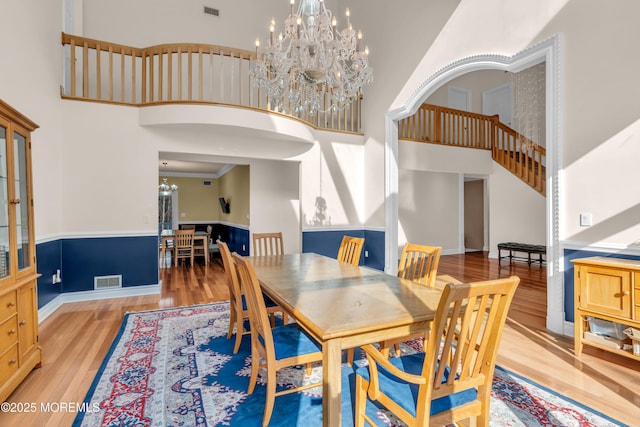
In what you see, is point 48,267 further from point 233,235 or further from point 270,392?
point 233,235

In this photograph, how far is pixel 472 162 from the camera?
7652 millimetres

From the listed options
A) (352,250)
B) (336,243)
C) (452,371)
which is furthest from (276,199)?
(452,371)

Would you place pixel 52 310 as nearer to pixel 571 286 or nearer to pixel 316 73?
pixel 316 73

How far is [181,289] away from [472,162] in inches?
263

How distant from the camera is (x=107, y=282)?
14.8ft

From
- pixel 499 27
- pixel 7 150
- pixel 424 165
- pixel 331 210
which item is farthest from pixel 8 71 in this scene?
pixel 424 165

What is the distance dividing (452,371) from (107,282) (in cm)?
473

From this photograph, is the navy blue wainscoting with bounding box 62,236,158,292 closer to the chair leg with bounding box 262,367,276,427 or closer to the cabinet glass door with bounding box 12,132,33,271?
the cabinet glass door with bounding box 12,132,33,271

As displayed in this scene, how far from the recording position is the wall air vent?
4457 millimetres

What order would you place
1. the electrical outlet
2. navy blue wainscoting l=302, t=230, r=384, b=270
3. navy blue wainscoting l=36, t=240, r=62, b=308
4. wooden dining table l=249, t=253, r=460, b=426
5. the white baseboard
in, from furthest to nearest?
navy blue wainscoting l=302, t=230, r=384, b=270 < the white baseboard < navy blue wainscoting l=36, t=240, r=62, b=308 < the electrical outlet < wooden dining table l=249, t=253, r=460, b=426

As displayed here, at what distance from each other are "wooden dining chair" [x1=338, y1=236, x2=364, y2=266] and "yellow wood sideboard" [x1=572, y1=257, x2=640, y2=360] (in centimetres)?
182

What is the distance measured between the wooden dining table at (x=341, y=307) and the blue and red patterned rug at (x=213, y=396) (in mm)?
634

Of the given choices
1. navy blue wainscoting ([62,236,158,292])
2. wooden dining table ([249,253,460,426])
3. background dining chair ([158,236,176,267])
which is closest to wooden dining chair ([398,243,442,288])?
wooden dining table ([249,253,460,426])

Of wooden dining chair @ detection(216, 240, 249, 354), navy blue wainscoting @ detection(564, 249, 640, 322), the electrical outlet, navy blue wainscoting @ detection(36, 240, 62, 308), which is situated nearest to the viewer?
wooden dining chair @ detection(216, 240, 249, 354)
